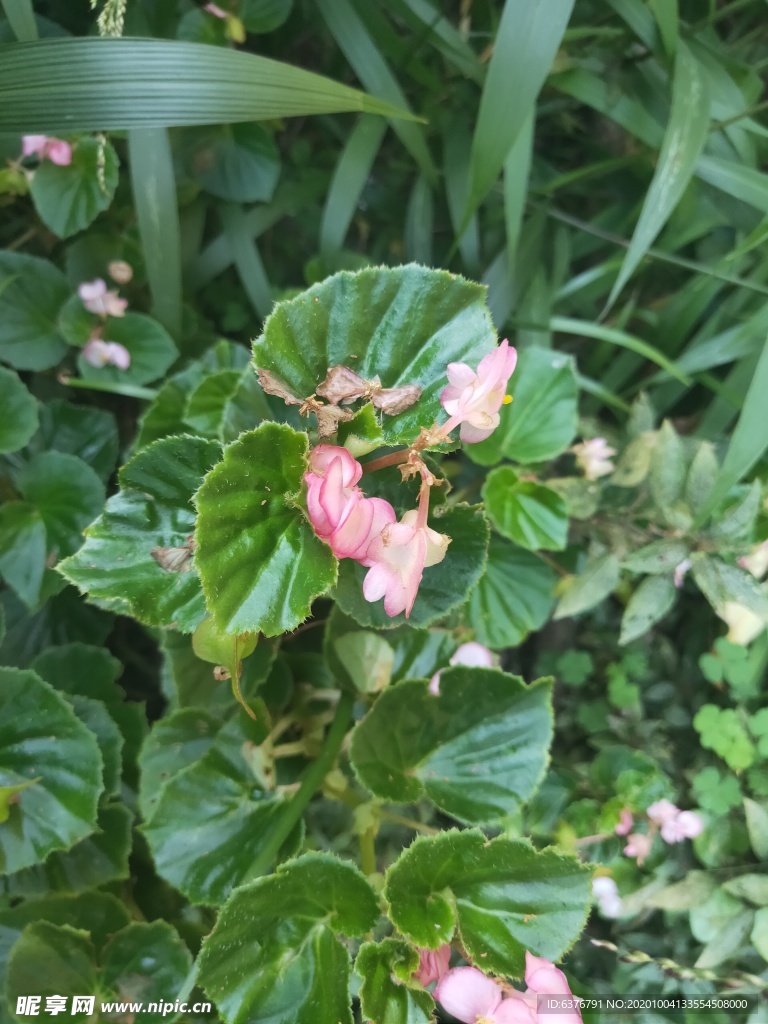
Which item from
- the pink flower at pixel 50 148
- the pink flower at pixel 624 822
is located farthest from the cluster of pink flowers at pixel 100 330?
the pink flower at pixel 624 822

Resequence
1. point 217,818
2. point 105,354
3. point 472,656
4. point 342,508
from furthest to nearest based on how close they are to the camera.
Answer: point 105,354, point 472,656, point 217,818, point 342,508

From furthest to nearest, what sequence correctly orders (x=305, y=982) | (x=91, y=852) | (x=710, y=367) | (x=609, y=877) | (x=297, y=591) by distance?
(x=710, y=367), (x=609, y=877), (x=91, y=852), (x=305, y=982), (x=297, y=591)

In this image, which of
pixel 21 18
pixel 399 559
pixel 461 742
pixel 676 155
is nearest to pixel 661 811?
pixel 461 742

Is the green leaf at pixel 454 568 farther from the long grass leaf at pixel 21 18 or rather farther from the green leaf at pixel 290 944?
the long grass leaf at pixel 21 18

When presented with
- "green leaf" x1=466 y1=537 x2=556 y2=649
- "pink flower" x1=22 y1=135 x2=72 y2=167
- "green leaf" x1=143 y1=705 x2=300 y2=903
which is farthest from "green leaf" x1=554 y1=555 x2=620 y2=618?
"pink flower" x1=22 y1=135 x2=72 y2=167

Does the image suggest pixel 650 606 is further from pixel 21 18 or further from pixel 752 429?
pixel 21 18

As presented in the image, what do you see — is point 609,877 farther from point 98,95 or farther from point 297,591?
point 98,95

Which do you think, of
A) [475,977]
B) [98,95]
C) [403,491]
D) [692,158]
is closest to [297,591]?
[403,491]
